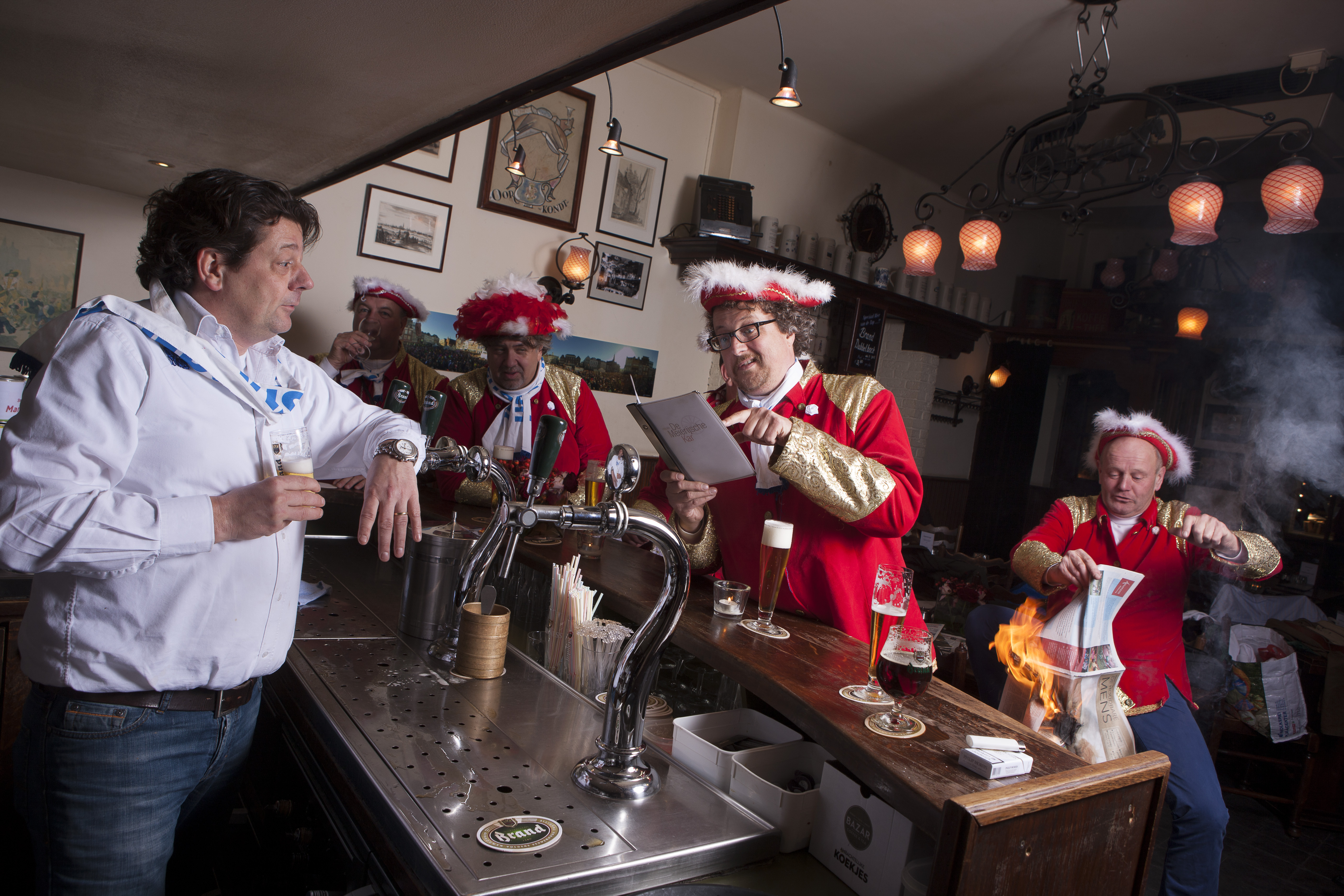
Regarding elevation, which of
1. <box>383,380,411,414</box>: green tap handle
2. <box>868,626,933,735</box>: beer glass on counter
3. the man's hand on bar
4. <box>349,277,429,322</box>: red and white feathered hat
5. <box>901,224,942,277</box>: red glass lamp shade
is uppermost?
<box>901,224,942,277</box>: red glass lamp shade

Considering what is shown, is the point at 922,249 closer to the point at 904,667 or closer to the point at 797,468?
the point at 797,468

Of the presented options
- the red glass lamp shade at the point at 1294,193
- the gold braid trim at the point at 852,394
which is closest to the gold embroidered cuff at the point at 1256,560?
the gold braid trim at the point at 852,394

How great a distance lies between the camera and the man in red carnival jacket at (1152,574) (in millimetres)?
2346

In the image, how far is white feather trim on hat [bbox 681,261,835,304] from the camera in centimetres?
209

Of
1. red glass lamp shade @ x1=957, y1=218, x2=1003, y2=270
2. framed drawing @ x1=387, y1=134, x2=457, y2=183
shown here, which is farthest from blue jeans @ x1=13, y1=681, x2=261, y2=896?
red glass lamp shade @ x1=957, y1=218, x2=1003, y2=270

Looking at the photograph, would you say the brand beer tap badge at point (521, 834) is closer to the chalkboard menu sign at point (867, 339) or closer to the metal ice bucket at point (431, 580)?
the metal ice bucket at point (431, 580)

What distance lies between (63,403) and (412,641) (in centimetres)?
95

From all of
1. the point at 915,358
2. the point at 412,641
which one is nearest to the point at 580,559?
the point at 412,641

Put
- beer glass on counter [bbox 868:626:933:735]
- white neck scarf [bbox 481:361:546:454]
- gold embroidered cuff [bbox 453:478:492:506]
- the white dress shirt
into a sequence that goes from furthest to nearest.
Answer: white neck scarf [bbox 481:361:546:454], gold embroidered cuff [bbox 453:478:492:506], beer glass on counter [bbox 868:626:933:735], the white dress shirt

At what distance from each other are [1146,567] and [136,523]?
2.99 m

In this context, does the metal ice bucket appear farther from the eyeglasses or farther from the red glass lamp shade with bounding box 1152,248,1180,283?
the red glass lamp shade with bounding box 1152,248,1180,283

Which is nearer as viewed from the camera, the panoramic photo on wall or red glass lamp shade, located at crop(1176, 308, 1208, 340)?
the panoramic photo on wall

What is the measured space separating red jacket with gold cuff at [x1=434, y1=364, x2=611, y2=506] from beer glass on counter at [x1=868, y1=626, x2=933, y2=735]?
2.20 meters

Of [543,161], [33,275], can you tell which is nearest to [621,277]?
[543,161]
